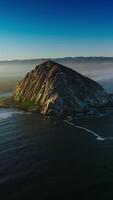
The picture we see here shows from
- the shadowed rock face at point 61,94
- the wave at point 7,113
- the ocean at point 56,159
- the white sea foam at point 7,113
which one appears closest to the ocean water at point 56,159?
the ocean at point 56,159

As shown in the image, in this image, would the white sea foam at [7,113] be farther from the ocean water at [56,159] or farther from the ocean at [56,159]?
the ocean water at [56,159]

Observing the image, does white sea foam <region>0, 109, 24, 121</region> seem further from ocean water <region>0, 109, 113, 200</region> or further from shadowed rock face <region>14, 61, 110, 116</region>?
shadowed rock face <region>14, 61, 110, 116</region>

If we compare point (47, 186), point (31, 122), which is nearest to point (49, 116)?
point (31, 122)

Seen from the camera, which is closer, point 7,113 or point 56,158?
point 56,158

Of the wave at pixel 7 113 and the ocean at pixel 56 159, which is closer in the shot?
the ocean at pixel 56 159

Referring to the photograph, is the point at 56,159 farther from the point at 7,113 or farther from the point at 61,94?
the point at 7,113

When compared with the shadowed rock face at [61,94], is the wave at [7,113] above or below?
below

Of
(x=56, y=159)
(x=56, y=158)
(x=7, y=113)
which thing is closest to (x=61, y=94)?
(x=7, y=113)

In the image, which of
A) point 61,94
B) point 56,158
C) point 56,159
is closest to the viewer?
point 56,159
